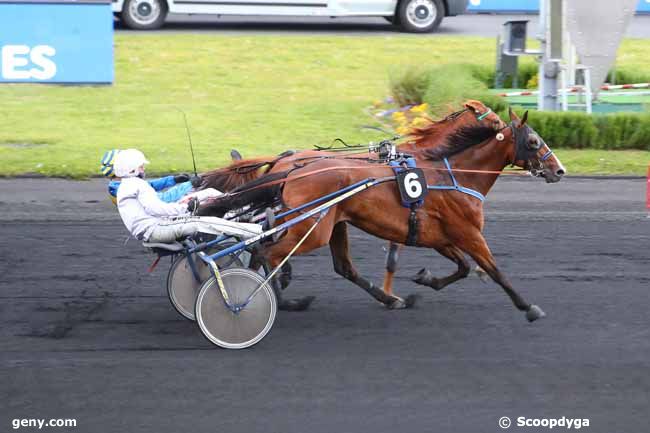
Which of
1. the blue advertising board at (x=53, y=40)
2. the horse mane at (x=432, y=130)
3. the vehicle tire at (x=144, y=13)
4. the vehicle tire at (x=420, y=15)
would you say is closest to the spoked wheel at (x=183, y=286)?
the horse mane at (x=432, y=130)

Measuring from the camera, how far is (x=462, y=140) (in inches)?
265

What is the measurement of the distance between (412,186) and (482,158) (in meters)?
0.60

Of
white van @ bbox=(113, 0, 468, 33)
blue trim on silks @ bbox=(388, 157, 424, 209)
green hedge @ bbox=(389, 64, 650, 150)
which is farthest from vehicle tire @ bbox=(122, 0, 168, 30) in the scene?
blue trim on silks @ bbox=(388, 157, 424, 209)

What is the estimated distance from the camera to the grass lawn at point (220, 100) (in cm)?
1205

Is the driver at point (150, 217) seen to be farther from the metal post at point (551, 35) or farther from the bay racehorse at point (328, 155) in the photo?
the metal post at point (551, 35)

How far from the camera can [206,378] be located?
5605 millimetres

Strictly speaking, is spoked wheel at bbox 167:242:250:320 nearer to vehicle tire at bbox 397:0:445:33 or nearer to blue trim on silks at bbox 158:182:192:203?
blue trim on silks at bbox 158:182:192:203

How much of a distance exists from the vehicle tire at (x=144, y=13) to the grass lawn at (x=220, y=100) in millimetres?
412

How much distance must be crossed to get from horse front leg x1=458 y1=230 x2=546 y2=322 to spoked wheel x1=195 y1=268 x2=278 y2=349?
135 centimetres

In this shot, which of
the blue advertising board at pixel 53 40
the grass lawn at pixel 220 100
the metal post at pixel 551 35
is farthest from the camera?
the blue advertising board at pixel 53 40

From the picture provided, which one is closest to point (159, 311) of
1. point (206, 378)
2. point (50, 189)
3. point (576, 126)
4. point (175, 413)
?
point (206, 378)

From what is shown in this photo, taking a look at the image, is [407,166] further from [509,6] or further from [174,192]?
[509,6]

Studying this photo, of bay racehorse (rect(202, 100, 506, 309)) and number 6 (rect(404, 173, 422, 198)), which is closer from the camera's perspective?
number 6 (rect(404, 173, 422, 198))

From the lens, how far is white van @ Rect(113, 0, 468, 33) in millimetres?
17125
